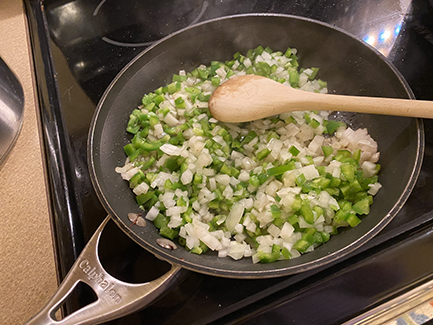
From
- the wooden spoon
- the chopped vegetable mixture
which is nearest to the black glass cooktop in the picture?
the chopped vegetable mixture

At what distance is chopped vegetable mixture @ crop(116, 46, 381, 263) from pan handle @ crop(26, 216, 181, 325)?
18cm

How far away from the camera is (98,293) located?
0.84m

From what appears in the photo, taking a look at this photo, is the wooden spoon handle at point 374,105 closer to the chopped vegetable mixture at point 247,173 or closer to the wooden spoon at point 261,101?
the wooden spoon at point 261,101

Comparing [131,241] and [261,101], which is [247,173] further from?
[131,241]

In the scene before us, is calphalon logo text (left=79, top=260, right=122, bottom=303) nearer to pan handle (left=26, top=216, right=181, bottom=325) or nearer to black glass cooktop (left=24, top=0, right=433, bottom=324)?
pan handle (left=26, top=216, right=181, bottom=325)

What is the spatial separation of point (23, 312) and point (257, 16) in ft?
4.21

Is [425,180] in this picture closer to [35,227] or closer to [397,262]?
[397,262]

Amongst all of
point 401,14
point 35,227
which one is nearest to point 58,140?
point 35,227

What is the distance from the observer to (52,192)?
3.86 feet

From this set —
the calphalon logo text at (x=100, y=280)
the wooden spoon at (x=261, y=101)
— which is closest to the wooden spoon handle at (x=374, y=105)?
the wooden spoon at (x=261, y=101)

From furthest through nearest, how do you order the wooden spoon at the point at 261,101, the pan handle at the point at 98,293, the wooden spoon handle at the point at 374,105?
the wooden spoon at the point at 261,101
the wooden spoon handle at the point at 374,105
the pan handle at the point at 98,293

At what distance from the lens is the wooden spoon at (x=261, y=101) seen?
3.41ft

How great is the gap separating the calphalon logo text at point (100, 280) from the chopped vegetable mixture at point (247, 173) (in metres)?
0.21

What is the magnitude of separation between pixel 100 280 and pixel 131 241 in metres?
0.22
